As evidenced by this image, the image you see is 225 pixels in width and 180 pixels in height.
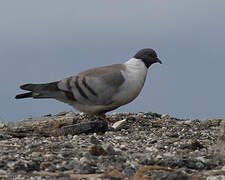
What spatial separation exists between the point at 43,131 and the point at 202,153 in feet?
10.9

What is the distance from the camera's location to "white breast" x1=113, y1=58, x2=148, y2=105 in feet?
33.3

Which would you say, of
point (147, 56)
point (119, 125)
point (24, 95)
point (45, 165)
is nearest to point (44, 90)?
point (24, 95)

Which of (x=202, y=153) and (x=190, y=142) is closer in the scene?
(x=202, y=153)

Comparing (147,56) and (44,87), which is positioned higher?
(147,56)

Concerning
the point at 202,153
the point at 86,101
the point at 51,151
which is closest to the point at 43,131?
the point at 86,101

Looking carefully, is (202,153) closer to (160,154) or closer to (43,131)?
(160,154)

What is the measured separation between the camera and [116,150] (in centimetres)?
713

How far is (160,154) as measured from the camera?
23.0 ft

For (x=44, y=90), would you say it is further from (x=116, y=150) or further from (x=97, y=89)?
(x=116, y=150)

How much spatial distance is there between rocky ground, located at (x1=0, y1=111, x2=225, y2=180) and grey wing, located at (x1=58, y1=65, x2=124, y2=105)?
557mm

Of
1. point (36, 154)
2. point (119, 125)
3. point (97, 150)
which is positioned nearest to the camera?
point (97, 150)

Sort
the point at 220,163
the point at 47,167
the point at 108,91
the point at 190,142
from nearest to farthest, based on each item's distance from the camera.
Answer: the point at 47,167 → the point at 220,163 → the point at 190,142 → the point at 108,91

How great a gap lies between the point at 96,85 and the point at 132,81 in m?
0.75

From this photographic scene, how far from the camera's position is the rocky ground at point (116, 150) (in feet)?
Result: 18.5
